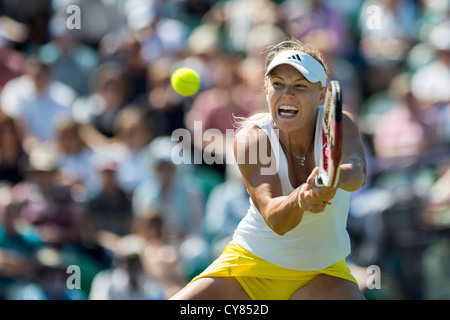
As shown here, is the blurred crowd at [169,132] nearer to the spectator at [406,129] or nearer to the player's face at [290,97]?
the spectator at [406,129]

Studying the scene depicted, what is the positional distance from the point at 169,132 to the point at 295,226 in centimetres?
435

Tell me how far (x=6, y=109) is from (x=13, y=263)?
220 centimetres

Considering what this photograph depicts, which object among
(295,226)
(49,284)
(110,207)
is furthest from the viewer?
(110,207)

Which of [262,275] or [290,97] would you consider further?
[262,275]

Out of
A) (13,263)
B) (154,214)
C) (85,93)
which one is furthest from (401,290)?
(85,93)

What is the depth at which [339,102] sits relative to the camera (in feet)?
11.1

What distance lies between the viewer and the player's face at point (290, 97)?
3.98 metres

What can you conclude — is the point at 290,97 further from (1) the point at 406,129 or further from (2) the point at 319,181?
(1) the point at 406,129

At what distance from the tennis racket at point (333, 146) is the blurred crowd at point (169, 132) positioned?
337 cm

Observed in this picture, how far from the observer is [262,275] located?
423cm

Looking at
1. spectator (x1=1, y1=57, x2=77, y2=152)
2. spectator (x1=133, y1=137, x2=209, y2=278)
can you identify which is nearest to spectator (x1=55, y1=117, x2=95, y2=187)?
spectator (x1=1, y1=57, x2=77, y2=152)

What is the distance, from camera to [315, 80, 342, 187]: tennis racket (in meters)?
3.32

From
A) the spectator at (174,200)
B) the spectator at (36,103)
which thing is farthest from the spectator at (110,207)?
the spectator at (36,103)

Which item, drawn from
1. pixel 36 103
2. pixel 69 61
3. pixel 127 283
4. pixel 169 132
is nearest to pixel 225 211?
pixel 127 283
